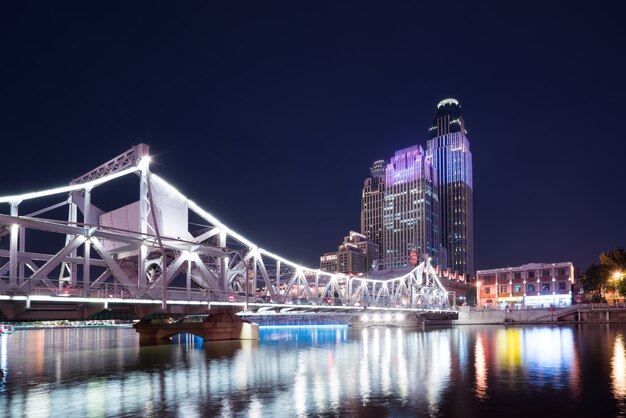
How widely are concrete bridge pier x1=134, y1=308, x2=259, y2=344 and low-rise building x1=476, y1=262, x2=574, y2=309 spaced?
113 metres

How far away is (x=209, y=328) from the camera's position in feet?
236

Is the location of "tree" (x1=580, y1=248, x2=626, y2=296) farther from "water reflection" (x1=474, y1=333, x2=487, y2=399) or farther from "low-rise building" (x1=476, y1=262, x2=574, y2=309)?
"water reflection" (x1=474, y1=333, x2=487, y2=399)

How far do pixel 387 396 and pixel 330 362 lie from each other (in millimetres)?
17803

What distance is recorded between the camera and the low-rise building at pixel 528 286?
173 metres

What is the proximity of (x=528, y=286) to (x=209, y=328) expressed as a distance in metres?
133

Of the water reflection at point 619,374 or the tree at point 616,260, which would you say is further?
the tree at point 616,260

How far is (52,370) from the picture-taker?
1625 inches

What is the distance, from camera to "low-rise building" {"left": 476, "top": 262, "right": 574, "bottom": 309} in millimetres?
173125

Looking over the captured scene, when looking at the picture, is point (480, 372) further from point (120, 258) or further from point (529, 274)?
point (529, 274)

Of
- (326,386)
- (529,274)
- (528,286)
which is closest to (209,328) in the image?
(326,386)

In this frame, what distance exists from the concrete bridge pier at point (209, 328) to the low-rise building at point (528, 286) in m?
113

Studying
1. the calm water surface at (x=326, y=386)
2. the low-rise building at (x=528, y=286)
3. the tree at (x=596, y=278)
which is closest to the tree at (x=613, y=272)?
the tree at (x=596, y=278)

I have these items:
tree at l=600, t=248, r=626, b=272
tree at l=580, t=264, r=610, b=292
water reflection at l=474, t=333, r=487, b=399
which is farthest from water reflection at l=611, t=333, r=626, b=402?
tree at l=580, t=264, r=610, b=292

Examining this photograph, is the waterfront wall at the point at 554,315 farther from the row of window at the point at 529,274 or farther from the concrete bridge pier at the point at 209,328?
the concrete bridge pier at the point at 209,328
